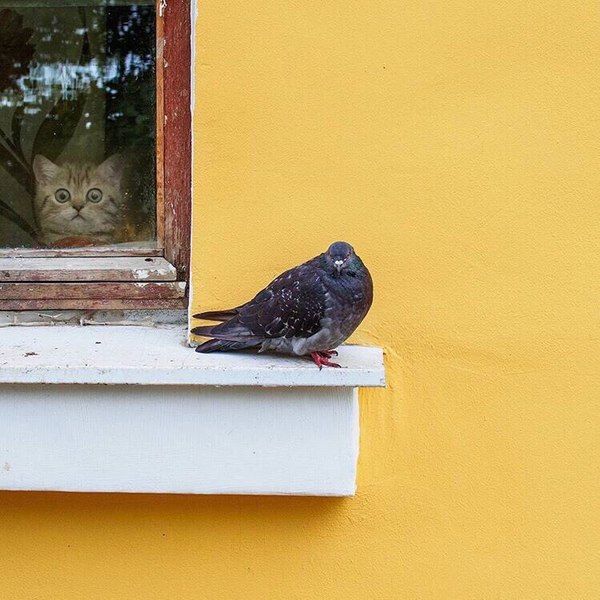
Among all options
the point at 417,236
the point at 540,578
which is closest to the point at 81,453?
the point at 417,236

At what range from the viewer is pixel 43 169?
1.62 m

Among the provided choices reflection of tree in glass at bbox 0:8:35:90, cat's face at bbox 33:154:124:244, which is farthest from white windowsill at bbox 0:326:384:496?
reflection of tree in glass at bbox 0:8:35:90

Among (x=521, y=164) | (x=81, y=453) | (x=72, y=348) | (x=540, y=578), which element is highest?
(x=521, y=164)

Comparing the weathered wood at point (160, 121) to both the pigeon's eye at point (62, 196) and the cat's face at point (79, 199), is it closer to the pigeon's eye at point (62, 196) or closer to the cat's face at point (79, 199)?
the cat's face at point (79, 199)

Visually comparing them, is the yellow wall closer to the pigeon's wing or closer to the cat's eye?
the pigeon's wing

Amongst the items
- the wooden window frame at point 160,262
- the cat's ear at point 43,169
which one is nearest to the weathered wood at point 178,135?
the wooden window frame at point 160,262

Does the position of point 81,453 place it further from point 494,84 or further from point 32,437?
point 494,84

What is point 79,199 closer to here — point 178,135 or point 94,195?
point 94,195

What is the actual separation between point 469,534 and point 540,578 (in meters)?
0.13

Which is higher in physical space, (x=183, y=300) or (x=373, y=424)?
(x=183, y=300)

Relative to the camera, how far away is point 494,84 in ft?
3.89

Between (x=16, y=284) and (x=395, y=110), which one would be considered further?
(x=16, y=284)

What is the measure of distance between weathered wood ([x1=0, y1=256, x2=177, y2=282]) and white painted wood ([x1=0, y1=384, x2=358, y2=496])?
0.82ft

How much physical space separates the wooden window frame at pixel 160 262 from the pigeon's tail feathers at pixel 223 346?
0.16 metres
